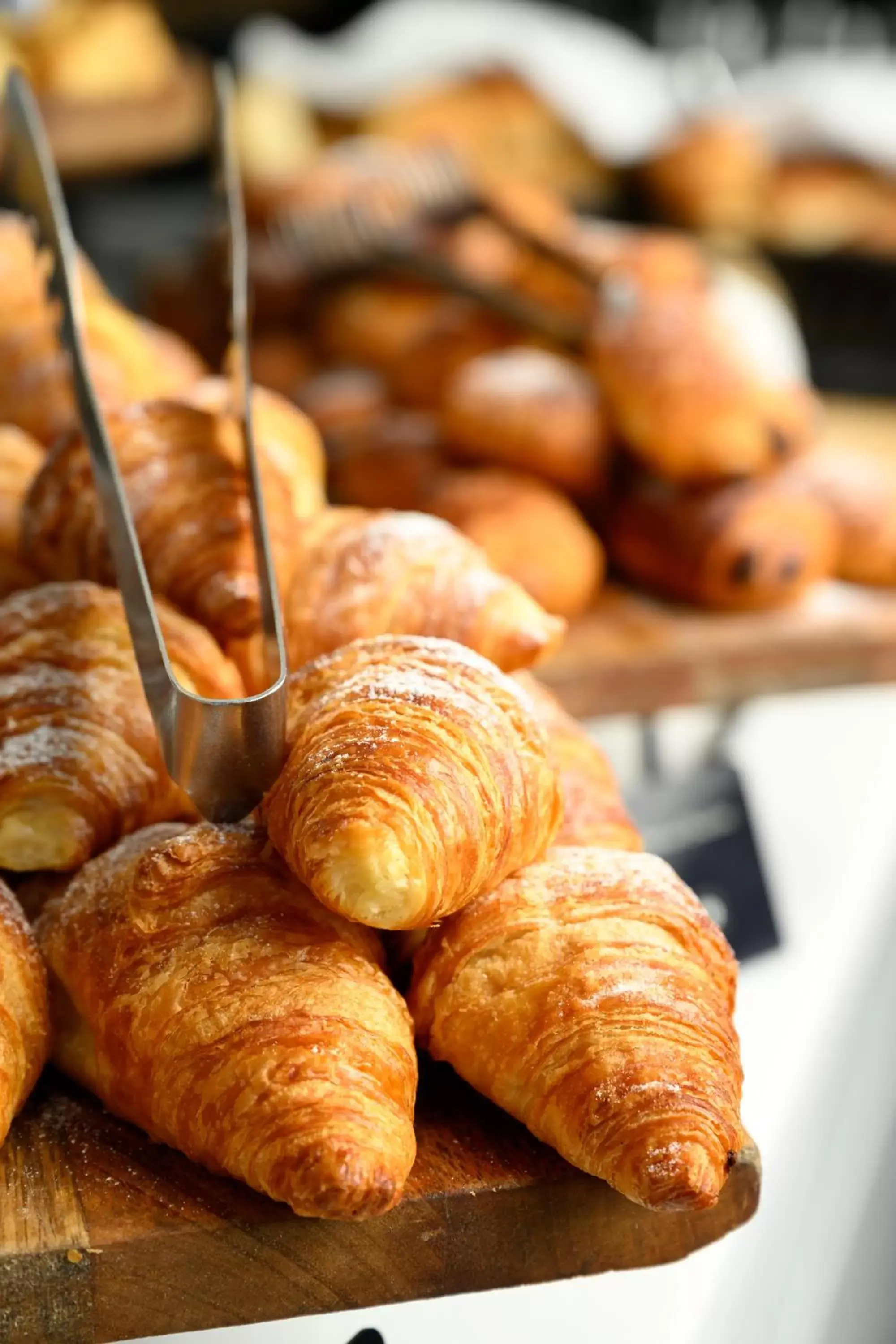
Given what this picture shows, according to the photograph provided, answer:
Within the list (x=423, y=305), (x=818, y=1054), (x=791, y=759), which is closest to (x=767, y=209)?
(x=423, y=305)

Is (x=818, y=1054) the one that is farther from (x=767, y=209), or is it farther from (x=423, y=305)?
(x=767, y=209)

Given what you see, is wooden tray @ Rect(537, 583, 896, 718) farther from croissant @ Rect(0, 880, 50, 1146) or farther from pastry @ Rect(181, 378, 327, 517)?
croissant @ Rect(0, 880, 50, 1146)

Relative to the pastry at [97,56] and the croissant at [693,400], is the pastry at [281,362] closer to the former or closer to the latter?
the croissant at [693,400]

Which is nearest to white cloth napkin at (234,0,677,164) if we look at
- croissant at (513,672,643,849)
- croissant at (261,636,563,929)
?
croissant at (513,672,643,849)

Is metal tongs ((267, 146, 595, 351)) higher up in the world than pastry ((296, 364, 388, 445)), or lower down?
higher up

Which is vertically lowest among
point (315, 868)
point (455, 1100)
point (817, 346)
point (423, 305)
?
point (817, 346)

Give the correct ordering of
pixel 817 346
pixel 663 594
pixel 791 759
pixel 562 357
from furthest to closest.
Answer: pixel 817 346 < pixel 562 357 < pixel 663 594 < pixel 791 759
